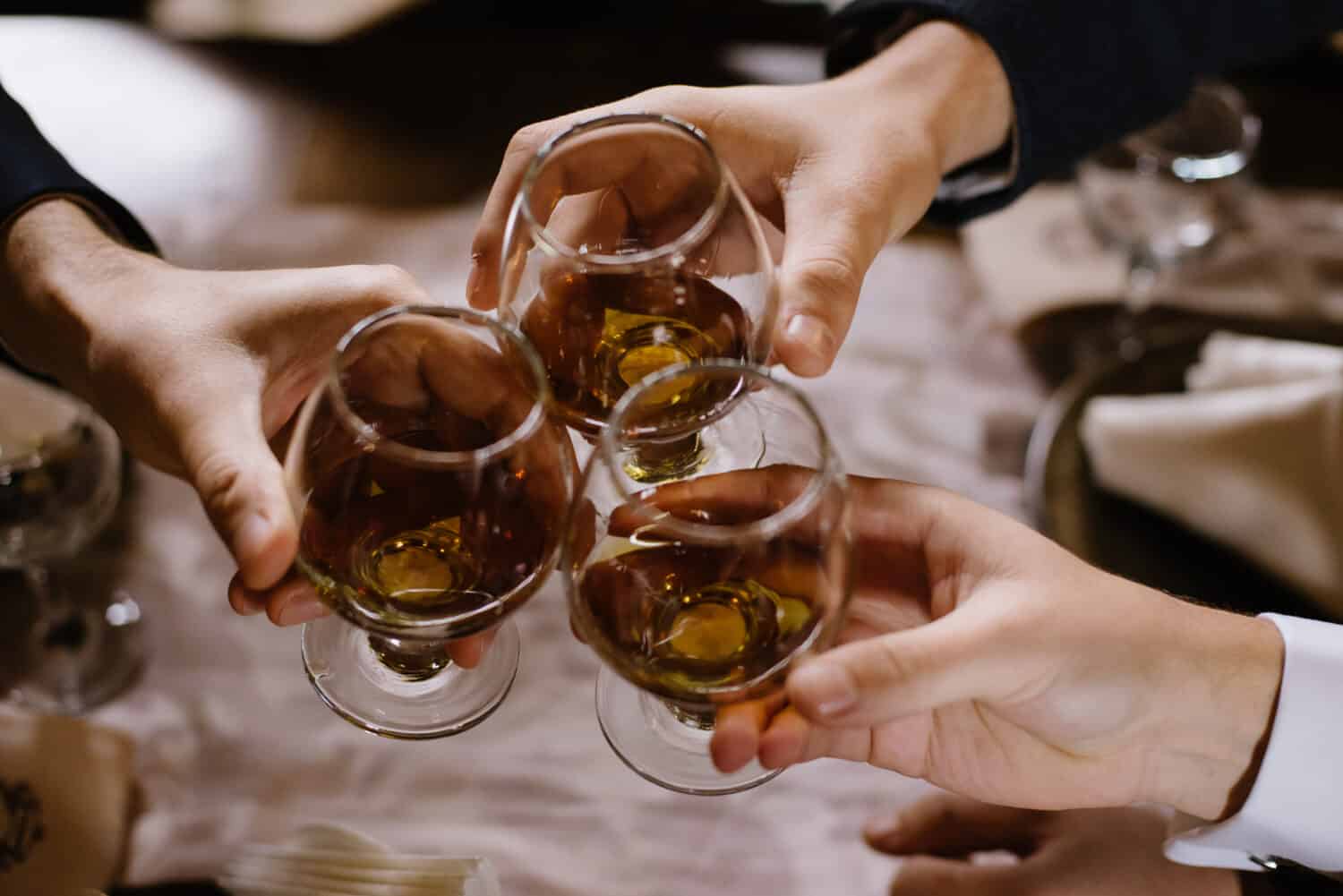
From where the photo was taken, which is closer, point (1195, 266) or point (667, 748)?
point (667, 748)

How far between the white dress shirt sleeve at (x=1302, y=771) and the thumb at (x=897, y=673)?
11.6 inches

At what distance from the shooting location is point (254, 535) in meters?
0.75

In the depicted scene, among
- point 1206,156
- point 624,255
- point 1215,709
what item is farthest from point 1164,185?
point 624,255

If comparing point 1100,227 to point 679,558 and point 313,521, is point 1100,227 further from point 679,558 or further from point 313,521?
point 313,521

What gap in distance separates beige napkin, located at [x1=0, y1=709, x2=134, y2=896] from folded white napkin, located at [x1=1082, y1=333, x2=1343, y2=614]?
3.16 feet

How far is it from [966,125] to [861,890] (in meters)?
0.70

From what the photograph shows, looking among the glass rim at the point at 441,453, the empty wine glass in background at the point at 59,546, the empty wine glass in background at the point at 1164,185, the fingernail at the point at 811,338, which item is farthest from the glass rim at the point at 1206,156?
the empty wine glass in background at the point at 59,546

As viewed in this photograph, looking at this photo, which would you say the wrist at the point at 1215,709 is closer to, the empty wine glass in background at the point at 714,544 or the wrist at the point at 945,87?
the empty wine glass in background at the point at 714,544

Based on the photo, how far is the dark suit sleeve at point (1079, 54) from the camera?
1.17 m

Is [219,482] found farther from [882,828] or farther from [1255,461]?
[1255,461]

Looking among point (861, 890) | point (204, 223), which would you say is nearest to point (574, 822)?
point (861, 890)

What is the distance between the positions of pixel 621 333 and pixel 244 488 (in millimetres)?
271

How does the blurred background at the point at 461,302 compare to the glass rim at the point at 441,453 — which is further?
the blurred background at the point at 461,302

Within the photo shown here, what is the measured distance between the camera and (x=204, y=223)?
4.83ft
